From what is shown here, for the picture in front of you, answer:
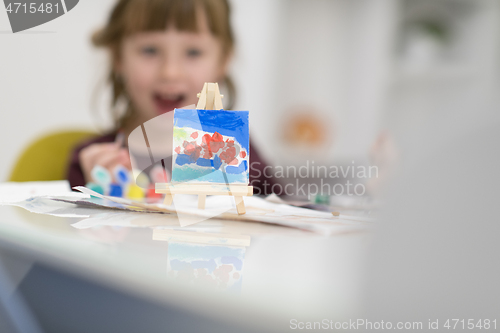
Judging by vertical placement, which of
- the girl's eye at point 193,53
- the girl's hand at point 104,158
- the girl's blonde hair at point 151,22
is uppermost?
the girl's blonde hair at point 151,22

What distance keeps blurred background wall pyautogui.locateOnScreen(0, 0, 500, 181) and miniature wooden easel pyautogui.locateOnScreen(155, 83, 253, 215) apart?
0.92 metres

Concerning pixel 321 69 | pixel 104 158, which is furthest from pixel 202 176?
pixel 321 69

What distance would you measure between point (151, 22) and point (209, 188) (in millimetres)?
711

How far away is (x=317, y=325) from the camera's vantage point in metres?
0.14

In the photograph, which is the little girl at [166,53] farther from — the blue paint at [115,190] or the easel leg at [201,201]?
the easel leg at [201,201]

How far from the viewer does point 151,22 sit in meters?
0.96

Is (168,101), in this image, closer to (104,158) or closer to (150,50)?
(150,50)

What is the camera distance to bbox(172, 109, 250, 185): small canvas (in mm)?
408

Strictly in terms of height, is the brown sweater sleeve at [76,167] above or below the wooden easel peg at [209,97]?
below

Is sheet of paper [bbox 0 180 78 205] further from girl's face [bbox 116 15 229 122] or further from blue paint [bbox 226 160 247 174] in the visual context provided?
girl's face [bbox 116 15 229 122]

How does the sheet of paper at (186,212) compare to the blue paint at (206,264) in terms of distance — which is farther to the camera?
the sheet of paper at (186,212)

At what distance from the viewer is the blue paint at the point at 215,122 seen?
1.35 feet

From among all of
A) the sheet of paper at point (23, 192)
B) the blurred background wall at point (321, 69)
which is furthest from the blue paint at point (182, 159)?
the blurred background wall at point (321, 69)

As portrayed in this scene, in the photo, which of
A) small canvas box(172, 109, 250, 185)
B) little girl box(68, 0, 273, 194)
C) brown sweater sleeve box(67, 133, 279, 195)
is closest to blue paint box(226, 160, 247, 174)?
small canvas box(172, 109, 250, 185)
